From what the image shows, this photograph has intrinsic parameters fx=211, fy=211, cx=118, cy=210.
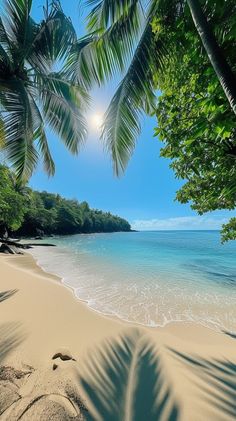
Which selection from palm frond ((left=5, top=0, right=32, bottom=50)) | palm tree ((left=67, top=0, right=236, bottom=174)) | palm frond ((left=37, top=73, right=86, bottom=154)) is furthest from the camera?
palm frond ((left=37, top=73, right=86, bottom=154))

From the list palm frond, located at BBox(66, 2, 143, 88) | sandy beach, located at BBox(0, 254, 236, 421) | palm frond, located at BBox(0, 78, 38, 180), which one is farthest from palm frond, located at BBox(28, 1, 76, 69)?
sandy beach, located at BBox(0, 254, 236, 421)

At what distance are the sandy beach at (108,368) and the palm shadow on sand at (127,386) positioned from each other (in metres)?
0.01

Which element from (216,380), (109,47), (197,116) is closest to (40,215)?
(109,47)

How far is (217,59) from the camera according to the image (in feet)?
6.35

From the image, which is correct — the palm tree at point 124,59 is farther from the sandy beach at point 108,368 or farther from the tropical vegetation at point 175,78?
the sandy beach at point 108,368

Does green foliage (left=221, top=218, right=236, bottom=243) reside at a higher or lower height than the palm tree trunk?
lower

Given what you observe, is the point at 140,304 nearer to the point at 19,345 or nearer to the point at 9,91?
the point at 19,345

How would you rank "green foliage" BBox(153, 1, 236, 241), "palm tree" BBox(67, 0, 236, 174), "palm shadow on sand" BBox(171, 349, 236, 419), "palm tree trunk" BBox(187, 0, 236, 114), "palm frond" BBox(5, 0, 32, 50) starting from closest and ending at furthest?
"palm tree trunk" BBox(187, 0, 236, 114)
"green foliage" BBox(153, 1, 236, 241)
"palm shadow on sand" BBox(171, 349, 236, 419)
"palm tree" BBox(67, 0, 236, 174)
"palm frond" BBox(5, 0, 32, 50)

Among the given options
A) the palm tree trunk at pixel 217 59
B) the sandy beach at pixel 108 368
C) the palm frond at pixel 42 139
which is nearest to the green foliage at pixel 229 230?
the sandy beach at pixel 108 368

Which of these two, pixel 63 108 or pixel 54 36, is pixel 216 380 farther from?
A: pixel 54 36

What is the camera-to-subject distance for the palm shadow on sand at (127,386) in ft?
7.73

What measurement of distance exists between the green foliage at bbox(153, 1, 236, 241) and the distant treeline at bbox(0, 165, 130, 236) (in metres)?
11.9

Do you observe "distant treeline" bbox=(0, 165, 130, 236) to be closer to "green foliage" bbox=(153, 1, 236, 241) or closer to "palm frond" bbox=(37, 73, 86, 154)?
"palm frond" bbox=(37, 73, 86, 154)

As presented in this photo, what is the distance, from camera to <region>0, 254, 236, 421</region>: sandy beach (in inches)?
92.3
